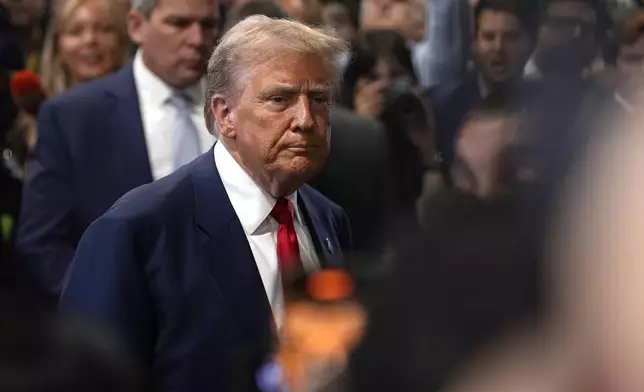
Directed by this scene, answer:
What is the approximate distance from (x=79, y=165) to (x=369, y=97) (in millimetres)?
Result: 1774

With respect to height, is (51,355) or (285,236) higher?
(51,355)

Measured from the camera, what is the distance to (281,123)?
2988mm

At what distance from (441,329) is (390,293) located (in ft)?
0.20

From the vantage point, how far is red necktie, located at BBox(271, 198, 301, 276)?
113 inches

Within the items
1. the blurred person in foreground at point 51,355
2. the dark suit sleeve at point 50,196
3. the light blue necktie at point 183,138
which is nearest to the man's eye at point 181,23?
the light blue necktie at point 183,138

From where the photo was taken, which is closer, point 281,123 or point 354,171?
point 281,123

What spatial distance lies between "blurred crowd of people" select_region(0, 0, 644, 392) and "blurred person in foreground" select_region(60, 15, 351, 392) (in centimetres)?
17

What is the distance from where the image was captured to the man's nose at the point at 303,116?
117 inches

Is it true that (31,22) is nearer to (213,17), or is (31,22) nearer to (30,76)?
(30,76)

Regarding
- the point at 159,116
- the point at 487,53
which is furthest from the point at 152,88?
the point at 487,53

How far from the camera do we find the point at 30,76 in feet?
17.6

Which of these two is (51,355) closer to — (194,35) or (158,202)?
(158,202)

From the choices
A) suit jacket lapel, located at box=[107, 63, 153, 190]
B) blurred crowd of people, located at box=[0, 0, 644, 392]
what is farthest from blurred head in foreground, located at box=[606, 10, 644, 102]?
suit jacket lapel, located at box=[107, 63, 153, 190]

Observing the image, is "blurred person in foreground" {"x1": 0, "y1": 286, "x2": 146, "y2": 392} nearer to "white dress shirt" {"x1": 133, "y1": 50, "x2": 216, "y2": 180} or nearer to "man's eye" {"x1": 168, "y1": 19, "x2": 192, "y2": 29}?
"white dress shirt" {"x1": 133, "y1": 50, "x2": 216, "y2": 180}
